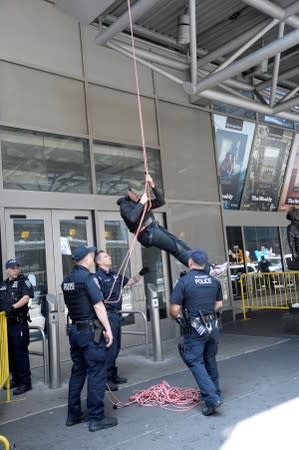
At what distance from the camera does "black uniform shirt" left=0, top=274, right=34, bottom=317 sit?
5809 mm

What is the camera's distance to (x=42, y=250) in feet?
25.6

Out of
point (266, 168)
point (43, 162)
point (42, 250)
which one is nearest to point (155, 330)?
point (42, 250)

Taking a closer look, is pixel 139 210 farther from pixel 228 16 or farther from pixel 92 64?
pixel 228 16

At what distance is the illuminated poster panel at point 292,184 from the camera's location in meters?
13.8

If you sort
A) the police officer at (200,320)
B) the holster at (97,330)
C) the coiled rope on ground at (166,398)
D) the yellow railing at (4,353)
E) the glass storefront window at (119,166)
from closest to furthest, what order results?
the holster at (97,330), the police officer at (200,320), the coiled rope on ground at (166,398), the yellow railing at (4,353), the glass storefront window at (119,166)

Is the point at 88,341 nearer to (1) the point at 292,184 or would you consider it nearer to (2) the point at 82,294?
(2) the point at 82,294

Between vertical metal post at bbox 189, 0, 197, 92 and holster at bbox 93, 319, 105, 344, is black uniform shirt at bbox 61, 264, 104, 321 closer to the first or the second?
holster at bbox 93, 319, 105, 344

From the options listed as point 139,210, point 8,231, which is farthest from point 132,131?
point 139,210

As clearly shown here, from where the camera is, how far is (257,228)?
12703 millimetres

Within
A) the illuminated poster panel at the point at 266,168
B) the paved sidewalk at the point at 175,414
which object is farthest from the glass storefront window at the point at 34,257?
the illuminated poster panel at the point at 266,168

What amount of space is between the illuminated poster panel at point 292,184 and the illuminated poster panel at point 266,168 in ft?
0.85

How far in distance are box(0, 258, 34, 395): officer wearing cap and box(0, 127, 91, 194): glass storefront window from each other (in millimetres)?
2260

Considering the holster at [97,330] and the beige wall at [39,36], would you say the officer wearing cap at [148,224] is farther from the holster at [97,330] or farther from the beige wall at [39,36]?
the beige wall at [39,36]

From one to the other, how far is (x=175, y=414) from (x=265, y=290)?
24.2 ft
